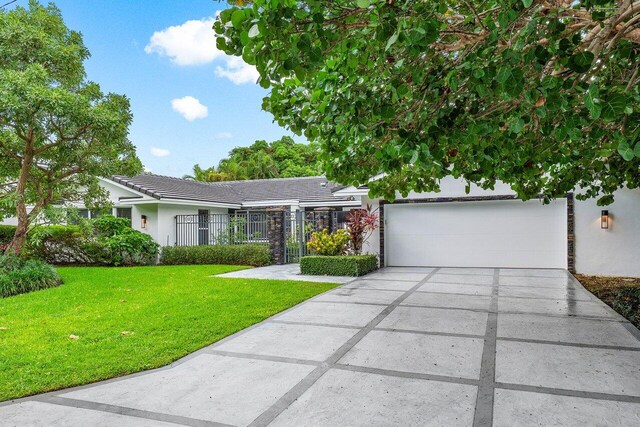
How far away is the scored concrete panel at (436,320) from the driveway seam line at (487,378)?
0.12 m

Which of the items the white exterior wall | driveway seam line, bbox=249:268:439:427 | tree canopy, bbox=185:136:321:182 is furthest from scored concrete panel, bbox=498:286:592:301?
tree canopy, bbox=185:136:321:182

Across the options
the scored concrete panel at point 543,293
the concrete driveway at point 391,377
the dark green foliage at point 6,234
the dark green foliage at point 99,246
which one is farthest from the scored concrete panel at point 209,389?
the dark green foliage at point 6,234

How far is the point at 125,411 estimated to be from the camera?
10.7ft

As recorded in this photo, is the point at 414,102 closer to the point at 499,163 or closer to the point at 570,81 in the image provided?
the point at 570,81

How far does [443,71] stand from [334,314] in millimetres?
4219

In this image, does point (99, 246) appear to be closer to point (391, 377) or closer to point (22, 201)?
point (22, 201)

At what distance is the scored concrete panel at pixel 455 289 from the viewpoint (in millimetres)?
8469

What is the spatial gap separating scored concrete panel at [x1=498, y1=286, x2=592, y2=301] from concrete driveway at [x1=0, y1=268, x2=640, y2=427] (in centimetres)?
126

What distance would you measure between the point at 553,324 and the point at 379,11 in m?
5.21

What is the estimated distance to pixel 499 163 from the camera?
19.3 ft

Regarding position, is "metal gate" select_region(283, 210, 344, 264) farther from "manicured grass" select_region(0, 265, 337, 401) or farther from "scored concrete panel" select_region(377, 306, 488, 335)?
"scored concrete panel" select_region(377, 306, 488, 335)

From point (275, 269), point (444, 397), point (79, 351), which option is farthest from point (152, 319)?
point (275, 269)

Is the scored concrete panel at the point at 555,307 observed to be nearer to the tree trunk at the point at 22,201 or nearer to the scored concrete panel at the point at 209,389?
the scored concrete panel at the point at 209,389

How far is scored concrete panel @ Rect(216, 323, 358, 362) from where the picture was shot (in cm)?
469
